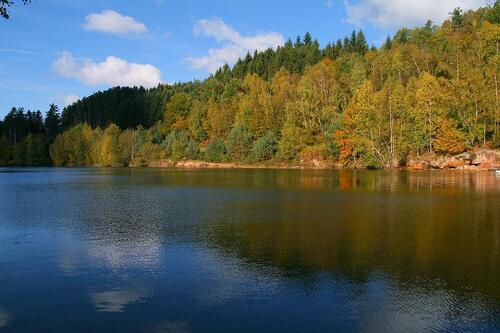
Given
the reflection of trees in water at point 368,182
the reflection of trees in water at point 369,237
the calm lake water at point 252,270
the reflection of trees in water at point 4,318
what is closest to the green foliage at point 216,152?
the reflection of trees in water at point 368,182

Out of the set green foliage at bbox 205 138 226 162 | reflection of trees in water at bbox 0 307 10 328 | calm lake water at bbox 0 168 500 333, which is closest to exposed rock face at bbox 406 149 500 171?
green foliage at bbox 205 138 226 162

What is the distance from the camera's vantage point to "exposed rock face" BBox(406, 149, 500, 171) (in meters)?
91.3

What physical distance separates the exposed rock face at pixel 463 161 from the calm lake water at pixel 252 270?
216 ft

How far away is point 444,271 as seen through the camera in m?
17.5

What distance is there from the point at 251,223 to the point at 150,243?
7.82 metres

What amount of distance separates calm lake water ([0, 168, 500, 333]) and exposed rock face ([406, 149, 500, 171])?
6597 centimetres

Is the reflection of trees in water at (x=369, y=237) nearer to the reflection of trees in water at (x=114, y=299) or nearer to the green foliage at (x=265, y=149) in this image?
the reflection of trees in water at (x=114, y=299)

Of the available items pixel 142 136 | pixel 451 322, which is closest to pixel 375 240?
pixel 451 322

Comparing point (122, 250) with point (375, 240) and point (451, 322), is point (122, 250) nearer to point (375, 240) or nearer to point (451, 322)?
point (375, 240)

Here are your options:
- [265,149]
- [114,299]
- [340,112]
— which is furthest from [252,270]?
[340,112]

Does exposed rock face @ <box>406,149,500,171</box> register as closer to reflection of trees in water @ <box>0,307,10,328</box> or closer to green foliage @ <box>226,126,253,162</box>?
green foliage @ <box>226,126,253,162</box>

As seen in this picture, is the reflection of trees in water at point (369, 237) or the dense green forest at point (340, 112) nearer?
the reflection of trees in water at point (369, 237)

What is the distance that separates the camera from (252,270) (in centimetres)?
1772

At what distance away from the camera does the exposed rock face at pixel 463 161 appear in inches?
3594
